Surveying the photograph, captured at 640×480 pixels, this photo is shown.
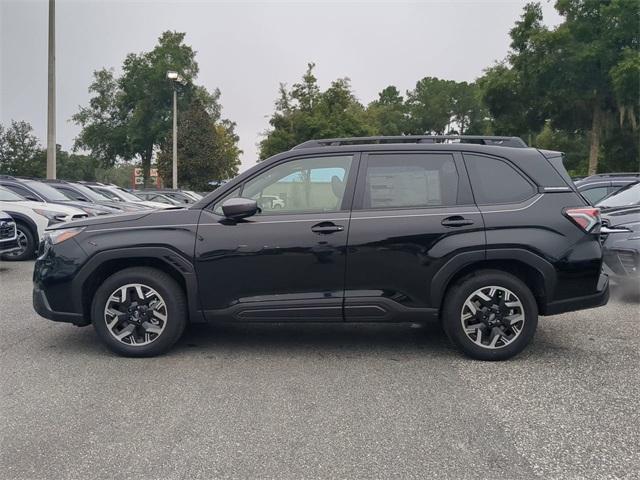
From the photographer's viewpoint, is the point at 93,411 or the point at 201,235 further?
the point at 201,235

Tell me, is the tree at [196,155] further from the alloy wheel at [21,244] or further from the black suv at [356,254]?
the black suv at [356,254]

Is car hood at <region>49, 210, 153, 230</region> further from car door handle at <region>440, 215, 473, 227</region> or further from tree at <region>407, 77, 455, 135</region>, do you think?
tree at <region>407, 77, 455, 135</region>

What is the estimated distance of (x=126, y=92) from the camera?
54.3 m

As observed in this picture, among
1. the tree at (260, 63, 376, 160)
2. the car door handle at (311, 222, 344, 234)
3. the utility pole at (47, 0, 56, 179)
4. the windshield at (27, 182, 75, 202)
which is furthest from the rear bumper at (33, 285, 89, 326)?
the tree at (260, 63, 376, 160)

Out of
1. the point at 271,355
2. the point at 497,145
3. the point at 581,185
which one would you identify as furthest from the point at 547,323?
the point at 581,185

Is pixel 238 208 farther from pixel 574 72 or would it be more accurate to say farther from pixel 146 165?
pixel 146 165

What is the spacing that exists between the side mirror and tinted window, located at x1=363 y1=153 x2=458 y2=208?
0.97m

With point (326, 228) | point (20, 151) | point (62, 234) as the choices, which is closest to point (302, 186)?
point (326, 228)

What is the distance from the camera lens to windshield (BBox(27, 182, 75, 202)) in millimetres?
12234

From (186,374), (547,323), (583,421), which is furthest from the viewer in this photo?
(547,323)

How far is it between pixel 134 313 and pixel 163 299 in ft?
0.95

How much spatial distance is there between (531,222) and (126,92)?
55672 millimetres

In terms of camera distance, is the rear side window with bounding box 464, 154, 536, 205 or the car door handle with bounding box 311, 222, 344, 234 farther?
the rear side window with bounding box 464, 154, 536, 205

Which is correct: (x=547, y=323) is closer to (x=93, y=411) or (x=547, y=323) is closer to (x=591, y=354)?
(x=591, y=354)
